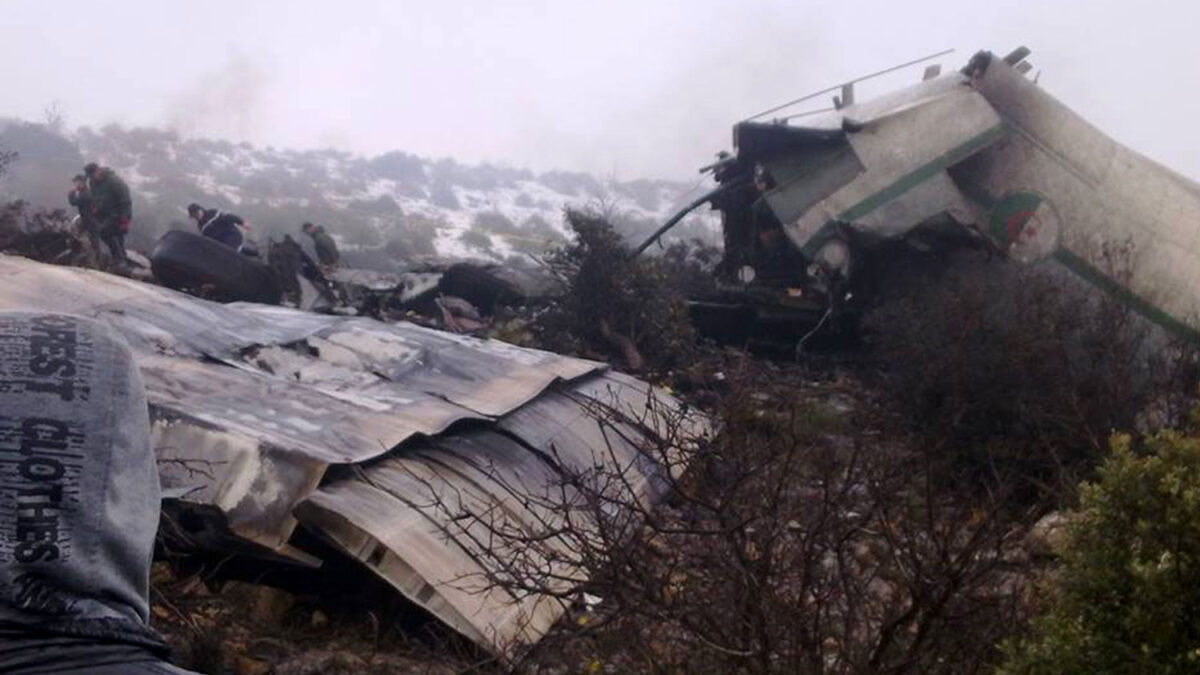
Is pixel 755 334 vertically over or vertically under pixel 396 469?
over

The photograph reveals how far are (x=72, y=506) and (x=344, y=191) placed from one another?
43.6 metres

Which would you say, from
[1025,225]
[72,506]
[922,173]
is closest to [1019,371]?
[1025,225]

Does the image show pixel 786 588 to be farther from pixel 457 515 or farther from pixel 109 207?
pixel 109 207

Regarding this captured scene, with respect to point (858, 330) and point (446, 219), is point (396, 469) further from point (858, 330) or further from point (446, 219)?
point (446, 219)

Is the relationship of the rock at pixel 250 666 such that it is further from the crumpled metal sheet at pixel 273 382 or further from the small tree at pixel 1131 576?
the small tree at pixel 1131 576

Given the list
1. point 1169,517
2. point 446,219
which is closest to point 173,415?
point 1169,517

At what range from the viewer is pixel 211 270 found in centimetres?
1030

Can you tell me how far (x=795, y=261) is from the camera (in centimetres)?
1211

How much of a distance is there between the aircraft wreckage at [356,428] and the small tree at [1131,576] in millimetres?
1273

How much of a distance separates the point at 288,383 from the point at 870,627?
4.00 m

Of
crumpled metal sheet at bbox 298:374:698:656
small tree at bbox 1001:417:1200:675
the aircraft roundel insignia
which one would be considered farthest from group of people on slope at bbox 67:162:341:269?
small tree at bbox 1001:417:1200:675

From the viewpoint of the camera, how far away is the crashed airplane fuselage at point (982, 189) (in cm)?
1092

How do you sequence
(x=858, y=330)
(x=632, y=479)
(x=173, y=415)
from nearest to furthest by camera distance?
(x=173, y=415) < (x=632, y=479) < (x=858, y=330)

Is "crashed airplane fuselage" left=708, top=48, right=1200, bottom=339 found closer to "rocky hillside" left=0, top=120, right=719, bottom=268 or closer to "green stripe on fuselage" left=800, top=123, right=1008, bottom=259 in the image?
"green stripe on fuselage" left=800, top=123, right=1008, bottom=259
